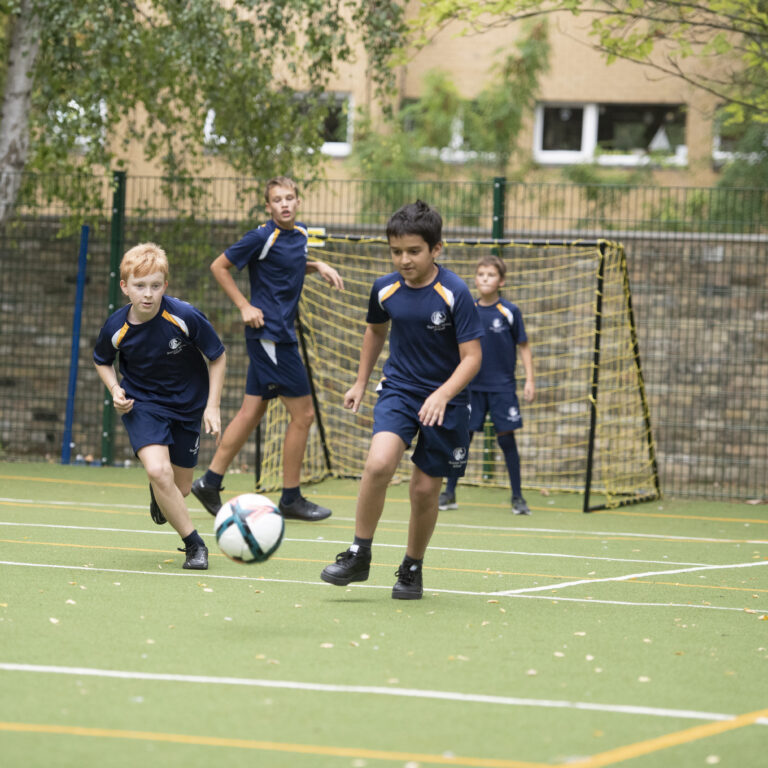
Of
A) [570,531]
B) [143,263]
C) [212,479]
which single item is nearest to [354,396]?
[143,263]

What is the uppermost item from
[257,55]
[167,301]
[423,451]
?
[257,55]

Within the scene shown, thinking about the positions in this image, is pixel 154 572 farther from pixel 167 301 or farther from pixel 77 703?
pixel 77 703

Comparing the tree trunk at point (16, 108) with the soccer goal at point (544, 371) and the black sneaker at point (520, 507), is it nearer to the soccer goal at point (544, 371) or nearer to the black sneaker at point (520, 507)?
the soccer goal at point (544, 371)

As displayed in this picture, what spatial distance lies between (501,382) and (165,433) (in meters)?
4.20

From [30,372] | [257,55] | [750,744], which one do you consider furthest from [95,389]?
[750,744]

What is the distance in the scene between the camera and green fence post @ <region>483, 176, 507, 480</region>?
40.2ft

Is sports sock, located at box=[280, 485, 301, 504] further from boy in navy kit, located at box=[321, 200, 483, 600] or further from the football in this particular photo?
the football

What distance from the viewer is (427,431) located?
19.5 ft

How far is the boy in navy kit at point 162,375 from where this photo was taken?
6438 millimetres

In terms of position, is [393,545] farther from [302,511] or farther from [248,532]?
[248,532]

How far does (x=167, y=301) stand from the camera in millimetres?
6703

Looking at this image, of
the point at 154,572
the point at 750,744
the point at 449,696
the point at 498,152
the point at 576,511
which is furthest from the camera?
the point at 498,152

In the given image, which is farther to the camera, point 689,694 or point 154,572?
point 154,572

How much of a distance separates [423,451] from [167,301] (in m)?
1.69
